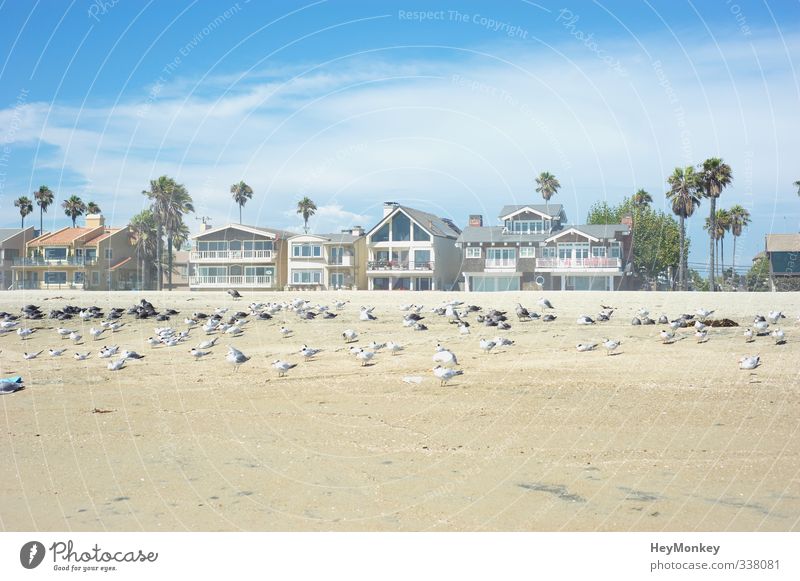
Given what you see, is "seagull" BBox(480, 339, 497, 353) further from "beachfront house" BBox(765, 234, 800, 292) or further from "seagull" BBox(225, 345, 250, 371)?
"beachfront house" BBox(765, 234, 800, 292)

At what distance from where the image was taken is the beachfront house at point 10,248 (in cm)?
9406

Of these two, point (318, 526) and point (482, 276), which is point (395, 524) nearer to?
point (318, 526)

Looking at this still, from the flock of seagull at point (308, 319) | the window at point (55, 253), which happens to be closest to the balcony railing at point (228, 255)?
the window at point (55, 253)

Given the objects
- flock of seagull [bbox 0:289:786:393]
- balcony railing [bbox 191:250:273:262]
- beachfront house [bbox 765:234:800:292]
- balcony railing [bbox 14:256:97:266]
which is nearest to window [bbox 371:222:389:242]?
balcony railing [bbox 191:250:273:262]

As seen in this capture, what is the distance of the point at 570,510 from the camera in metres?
9.71

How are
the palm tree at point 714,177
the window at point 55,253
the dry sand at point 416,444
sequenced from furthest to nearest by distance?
the window at point 55,253, the palm tree at point 714,177, the dry sand at point 416,444

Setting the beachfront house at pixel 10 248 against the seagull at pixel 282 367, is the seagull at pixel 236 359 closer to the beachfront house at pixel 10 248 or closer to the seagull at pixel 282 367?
the seagull at pixel 282 367

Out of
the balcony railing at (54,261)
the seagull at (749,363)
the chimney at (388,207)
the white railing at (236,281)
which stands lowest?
the seagull at (749,363)

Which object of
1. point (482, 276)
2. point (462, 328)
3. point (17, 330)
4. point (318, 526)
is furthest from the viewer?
point (482, 276)

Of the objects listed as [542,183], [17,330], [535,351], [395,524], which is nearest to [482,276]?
[542,183]

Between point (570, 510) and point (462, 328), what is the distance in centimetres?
1859

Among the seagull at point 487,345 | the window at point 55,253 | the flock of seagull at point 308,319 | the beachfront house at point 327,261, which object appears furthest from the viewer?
the window at point 55,253

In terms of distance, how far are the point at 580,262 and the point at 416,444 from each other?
62557mm

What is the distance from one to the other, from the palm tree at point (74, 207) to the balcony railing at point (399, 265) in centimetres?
4865
